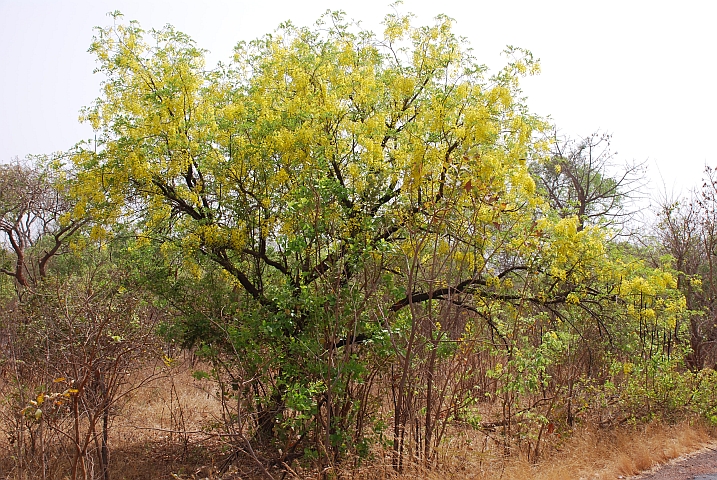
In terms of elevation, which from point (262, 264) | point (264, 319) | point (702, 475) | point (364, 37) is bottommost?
point (702, 475)

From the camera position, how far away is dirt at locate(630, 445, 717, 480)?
25.3 feet

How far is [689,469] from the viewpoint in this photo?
8.03 metres

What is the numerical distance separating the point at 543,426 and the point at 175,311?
17.8 feet

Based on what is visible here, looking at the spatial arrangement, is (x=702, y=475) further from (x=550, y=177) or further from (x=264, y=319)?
(x=550, y=177)

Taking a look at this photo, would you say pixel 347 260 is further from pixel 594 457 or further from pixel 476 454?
pixel 594 457

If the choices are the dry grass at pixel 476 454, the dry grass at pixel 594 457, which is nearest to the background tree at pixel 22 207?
the dry grass at pixel 476 454

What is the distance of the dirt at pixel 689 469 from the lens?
7.70 metres

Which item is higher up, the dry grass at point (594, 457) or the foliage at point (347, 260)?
the foliage at point (347, 260)

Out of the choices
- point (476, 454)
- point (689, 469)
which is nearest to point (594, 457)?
point (689, 469)

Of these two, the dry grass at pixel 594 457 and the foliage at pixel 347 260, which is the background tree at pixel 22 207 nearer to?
the foliage at pixel 347 260

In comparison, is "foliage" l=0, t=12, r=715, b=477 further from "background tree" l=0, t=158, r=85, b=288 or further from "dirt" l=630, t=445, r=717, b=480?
"background tree" l=0, t=158, r=85, b=288

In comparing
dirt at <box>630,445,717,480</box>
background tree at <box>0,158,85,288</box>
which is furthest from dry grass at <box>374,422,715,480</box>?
background tree at <box>0,158,85,288</box>

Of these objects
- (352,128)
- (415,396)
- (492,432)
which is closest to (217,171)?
(352,128)

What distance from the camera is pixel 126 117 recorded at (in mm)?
8609
